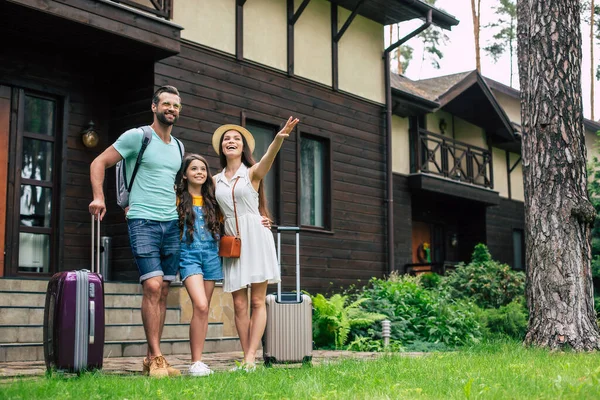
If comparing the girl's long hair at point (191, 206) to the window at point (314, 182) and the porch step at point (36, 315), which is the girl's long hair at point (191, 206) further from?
the window at point (314, 182)

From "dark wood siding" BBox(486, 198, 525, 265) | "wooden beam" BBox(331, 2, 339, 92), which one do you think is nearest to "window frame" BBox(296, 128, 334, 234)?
"wooden beam" BBox(331, 2, 339, 92)

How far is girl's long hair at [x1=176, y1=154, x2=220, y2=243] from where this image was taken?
5.53 metres

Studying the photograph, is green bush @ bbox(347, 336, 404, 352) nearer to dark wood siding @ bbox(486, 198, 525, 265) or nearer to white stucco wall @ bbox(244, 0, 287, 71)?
white stucco wall @ bbox(244, 0, 287, 71)

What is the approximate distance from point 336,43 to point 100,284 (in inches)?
357

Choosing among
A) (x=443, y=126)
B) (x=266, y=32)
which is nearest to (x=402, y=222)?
(x=443, y=126)

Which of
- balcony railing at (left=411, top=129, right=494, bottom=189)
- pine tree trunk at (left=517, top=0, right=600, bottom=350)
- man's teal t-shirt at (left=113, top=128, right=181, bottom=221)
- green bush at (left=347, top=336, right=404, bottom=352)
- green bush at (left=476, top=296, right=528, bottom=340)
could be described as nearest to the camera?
man's teal t-shirt at (left=113, top=128, right=181, bottom=221)

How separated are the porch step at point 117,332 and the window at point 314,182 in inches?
158

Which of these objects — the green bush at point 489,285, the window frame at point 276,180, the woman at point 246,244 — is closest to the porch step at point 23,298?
the woman at point 246,244

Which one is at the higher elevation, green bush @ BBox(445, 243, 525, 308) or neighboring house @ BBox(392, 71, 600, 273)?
neighboring house @ BBox(392, 71, 600, 273)

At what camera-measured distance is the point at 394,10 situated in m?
13.8

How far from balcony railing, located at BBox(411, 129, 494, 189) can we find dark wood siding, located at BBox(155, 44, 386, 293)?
3.14m

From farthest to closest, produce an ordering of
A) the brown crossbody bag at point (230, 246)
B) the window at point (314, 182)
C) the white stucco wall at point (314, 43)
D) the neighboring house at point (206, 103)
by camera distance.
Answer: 1. the window at point (314, 182)
2. the white stucco wall at point (314, 43)
3. the neighboring house at point (206, 103)
4. the brown crossbody bag at point (230, 246)

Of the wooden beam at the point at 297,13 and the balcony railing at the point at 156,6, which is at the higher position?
the wooden beam at the point at 297,13

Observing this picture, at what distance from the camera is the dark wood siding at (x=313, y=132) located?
34.5 ft
